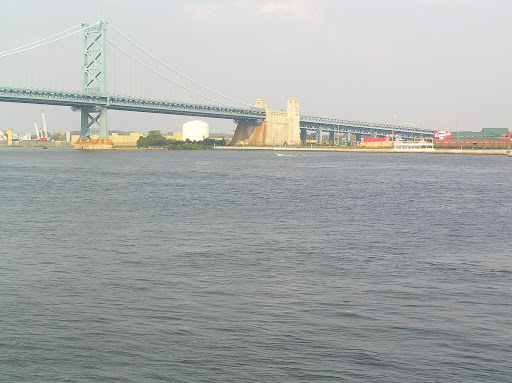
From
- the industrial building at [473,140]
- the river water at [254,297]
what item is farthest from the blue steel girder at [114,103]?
the river water at [254,297]

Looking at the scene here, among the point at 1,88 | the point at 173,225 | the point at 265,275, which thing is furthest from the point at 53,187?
the point at 1,88

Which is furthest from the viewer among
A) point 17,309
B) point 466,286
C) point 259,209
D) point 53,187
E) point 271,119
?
point 271,119

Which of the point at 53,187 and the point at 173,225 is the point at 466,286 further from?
the point at 53,187

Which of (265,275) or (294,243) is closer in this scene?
(265,275)

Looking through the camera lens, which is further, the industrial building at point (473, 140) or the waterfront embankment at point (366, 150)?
the industrial building at point (473, 140)

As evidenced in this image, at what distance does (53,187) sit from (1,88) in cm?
3857

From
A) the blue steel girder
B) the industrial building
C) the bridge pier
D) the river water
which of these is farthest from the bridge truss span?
the river water

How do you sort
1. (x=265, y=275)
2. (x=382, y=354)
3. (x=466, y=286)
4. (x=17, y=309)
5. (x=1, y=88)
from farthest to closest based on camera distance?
(x=1, y=88)
(x=265, y=275)
(x=466, y=286)
(x=17, y=309)
(x=382, y=354)

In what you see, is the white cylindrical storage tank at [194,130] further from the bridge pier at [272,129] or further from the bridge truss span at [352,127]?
the bridge truss span at [352,127]

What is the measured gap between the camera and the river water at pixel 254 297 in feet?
20.9

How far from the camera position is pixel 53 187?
26828mm

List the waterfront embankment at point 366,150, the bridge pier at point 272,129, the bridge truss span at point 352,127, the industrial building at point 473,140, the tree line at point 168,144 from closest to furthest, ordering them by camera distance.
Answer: the waterfront embankment at point 366,150 → the industrial building at point 473,140 → the tree line at point 168,144 → the bridge pier at point 272,129 → the bridge truss span at point 352,127

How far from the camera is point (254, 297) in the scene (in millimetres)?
8664

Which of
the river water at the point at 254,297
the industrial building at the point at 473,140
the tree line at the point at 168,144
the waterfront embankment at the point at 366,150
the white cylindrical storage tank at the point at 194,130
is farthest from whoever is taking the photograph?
the white cylindrical storage tank at the point at 194,130
